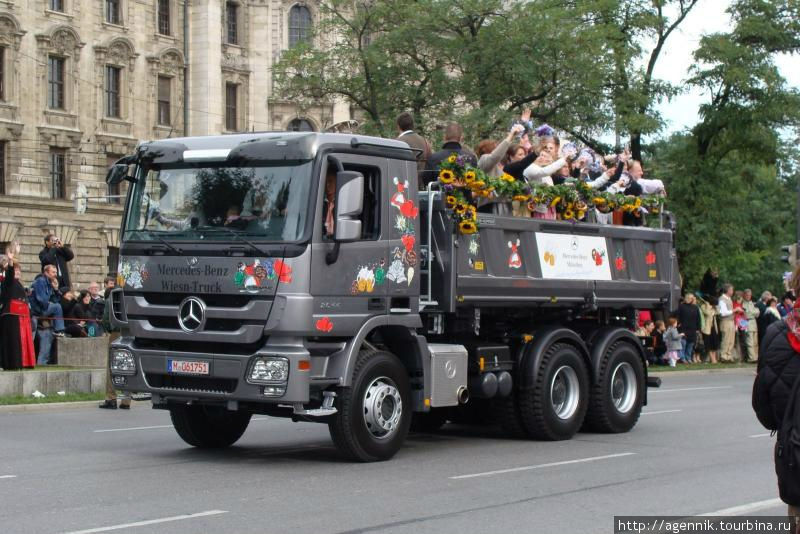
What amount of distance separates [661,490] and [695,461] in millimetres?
2193

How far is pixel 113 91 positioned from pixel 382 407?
44284 mm

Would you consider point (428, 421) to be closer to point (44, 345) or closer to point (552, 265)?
point (552, 265)

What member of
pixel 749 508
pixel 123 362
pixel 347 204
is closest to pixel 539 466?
pixel 749 508

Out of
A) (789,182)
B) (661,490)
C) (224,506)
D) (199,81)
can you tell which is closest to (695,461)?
(661,490)

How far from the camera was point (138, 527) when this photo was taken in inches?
344

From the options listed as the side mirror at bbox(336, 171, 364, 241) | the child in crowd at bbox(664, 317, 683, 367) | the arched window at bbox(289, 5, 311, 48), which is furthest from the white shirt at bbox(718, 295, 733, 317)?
Result: the arched window at bbox(289, 5, 311, 48)

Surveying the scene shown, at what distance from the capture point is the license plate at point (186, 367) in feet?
38.7

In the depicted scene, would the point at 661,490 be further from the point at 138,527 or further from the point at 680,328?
the point at 680,328

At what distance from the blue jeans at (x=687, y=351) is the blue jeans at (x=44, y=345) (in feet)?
55.8

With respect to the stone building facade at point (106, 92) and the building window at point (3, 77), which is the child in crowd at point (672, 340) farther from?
the building window at point (3, 77)

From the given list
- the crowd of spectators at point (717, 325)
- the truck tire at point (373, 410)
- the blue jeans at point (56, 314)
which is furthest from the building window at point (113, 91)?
the truck tire at point (373, 410)

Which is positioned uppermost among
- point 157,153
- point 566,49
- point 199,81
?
point 199,81

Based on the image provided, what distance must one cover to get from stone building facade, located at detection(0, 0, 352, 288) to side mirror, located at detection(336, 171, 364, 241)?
125 ft

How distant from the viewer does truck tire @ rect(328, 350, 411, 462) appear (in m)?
11.9
